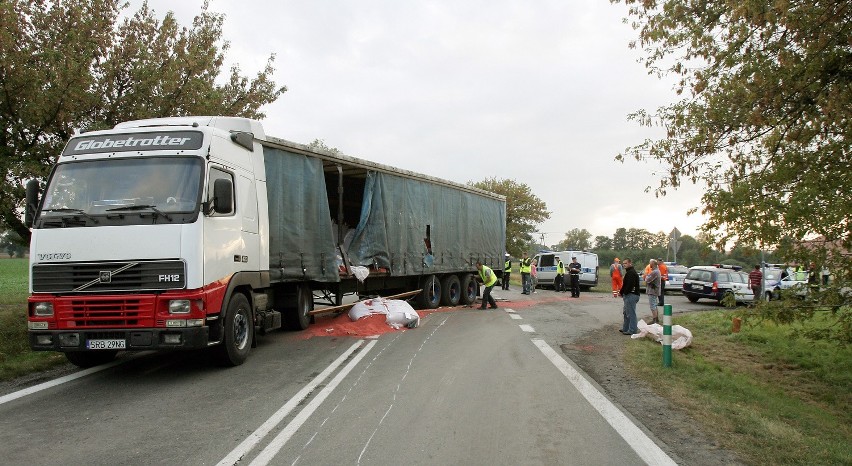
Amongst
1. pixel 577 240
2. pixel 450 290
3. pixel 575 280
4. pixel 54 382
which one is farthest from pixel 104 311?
pixel 577 240

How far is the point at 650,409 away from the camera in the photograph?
588 cm

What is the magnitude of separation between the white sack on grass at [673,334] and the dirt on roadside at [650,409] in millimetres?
1177

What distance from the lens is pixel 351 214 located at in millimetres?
13953

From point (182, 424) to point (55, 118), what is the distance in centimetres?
801

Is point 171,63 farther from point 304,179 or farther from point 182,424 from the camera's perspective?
point 182,424

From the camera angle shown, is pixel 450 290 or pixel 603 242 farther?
pixel 603 242

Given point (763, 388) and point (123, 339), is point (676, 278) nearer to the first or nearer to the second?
point (763, 388)

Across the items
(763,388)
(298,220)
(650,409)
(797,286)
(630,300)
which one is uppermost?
(298,220)

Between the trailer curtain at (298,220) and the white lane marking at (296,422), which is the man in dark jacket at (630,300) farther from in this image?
the white lane marking at (296,422)

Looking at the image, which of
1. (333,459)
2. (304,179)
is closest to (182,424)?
(333,459)

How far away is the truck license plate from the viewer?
22.2 ft

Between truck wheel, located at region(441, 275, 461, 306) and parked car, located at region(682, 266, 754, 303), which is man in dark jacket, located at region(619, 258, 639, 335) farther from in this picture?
parked car, located at region(682, 266, 754, 303)

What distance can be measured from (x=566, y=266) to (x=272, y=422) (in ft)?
86.1

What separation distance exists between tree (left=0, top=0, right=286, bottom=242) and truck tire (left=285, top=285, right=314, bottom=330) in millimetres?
4576
